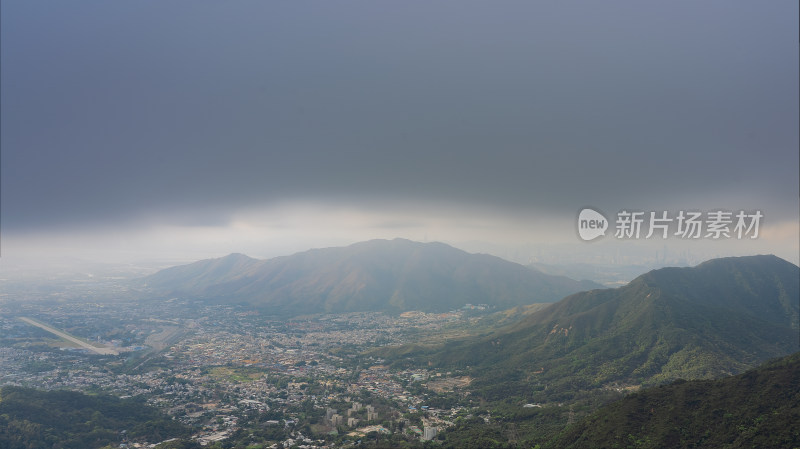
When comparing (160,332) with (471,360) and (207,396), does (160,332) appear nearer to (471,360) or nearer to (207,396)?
(207,396)

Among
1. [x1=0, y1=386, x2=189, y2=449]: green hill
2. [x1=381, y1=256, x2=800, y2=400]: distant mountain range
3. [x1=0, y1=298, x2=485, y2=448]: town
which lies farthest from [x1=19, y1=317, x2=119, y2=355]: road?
[x1=381, y1=256, x2=800, y2=400]: distant mountain range

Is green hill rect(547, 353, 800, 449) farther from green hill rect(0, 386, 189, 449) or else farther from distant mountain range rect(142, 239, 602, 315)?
distant mountain range rect(142, 239, 602, 315)

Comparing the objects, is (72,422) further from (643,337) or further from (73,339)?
(643,337)

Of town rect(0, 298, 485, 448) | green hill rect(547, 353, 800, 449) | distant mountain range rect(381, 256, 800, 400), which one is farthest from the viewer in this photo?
distant mountain range rect(381, 256, 800, 400)

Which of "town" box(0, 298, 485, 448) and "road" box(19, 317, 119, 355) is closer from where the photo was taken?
"town" box(0, 298, 485, 448)

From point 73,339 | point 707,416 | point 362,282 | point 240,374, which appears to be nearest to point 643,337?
point 707,416

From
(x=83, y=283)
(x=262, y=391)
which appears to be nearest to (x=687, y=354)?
(x=262, y=391)

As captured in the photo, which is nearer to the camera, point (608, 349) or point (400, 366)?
point (608, 349)
